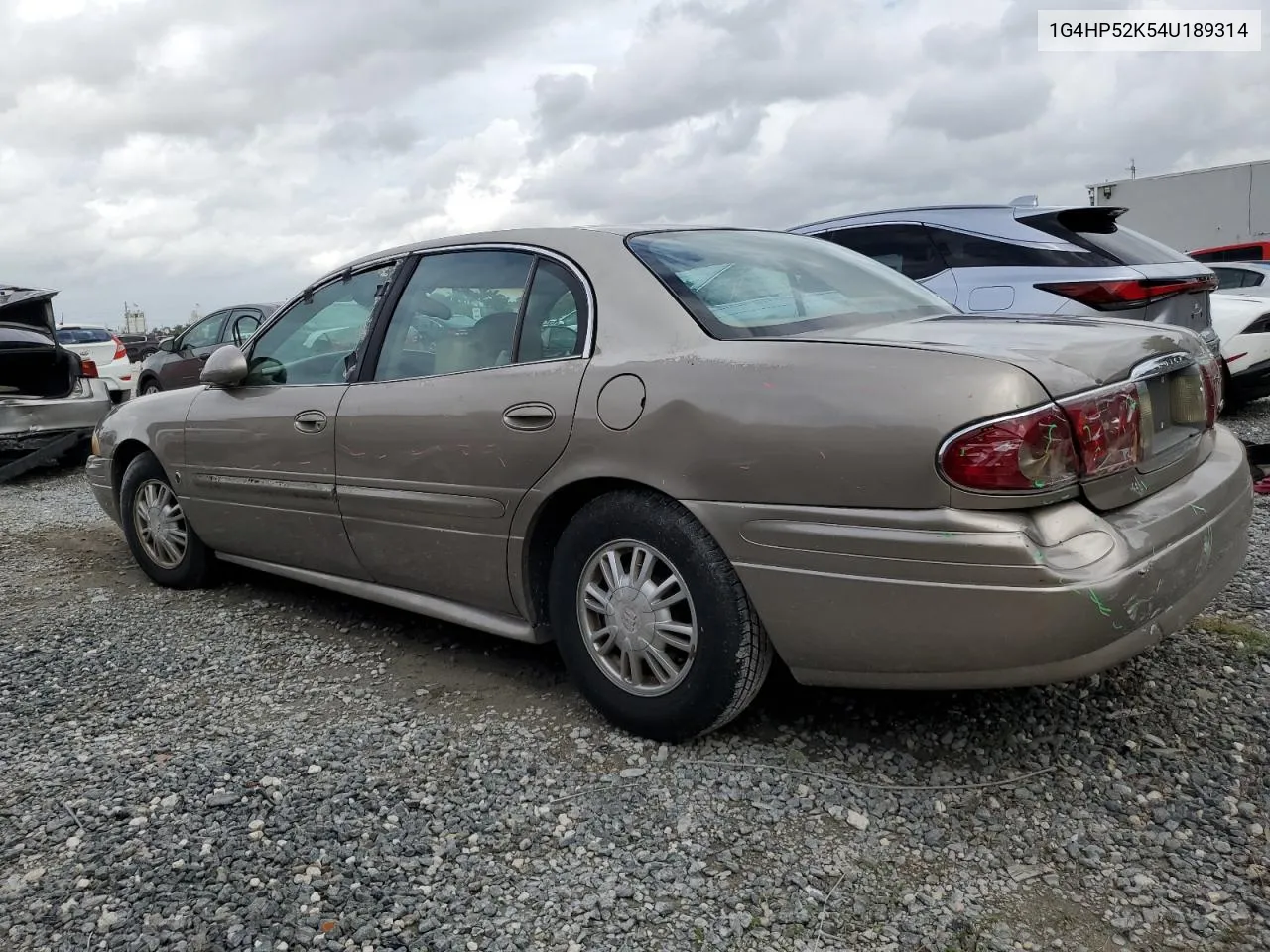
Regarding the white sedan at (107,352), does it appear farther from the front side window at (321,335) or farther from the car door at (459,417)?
the car door at (459,417)

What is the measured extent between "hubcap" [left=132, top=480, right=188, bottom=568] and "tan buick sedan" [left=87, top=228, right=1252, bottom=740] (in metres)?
0.92

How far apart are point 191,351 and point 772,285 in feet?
37.5

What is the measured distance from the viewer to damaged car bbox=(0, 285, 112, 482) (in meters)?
7.88

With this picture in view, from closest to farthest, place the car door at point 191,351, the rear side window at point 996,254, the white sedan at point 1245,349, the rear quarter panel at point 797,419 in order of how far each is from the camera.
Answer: the rear quarter panel at point 797,419, the rear side window at point 996,254, the white sedan at point 1245,349, the car door at point 191,351

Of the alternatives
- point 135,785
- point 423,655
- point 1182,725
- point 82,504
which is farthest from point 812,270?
point 82,504

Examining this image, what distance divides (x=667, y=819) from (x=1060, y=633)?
1.00 meters

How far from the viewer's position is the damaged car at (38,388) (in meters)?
7.88

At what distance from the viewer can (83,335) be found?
15203mm

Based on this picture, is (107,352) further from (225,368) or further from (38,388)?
(225,368)

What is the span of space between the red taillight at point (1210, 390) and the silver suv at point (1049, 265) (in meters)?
2.13

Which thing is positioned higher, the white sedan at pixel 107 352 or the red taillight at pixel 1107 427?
the white sedan at pixel 107 352

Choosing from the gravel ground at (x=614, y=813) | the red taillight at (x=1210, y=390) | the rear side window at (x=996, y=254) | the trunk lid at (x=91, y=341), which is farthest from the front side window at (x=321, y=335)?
the trunk lid at (x=91, y=341)

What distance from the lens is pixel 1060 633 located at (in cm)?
213

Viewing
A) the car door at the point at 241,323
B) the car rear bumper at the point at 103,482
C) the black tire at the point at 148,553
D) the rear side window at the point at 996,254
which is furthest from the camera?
the car door at the point at 241,323
